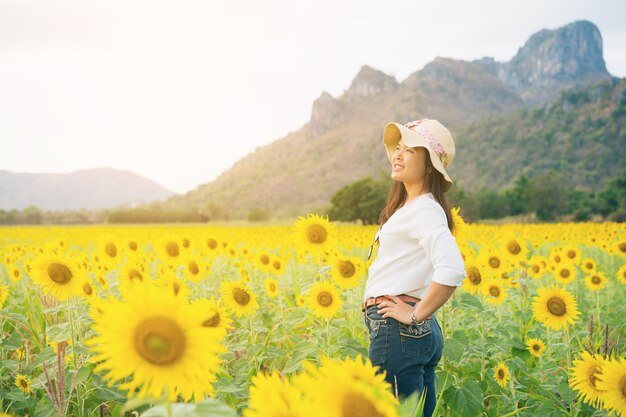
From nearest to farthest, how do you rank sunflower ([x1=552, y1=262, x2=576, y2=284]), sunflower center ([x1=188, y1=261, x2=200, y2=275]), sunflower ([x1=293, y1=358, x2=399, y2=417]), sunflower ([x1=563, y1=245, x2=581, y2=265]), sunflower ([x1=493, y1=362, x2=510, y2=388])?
sunflower ([x1=293, y1=358, x2=399, y2=417])
sunflower ([x1=493, y1=362, x2=510, y2=388])
sunflower center ([x1=188, y1=261, x2=200, y2=275])
sunflower ([x1=552, y1=262, x2=576, y2=284])
sunflower ([x1=563, y1=245, x2=581, y2=265])

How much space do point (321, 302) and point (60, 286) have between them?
1.76 meters

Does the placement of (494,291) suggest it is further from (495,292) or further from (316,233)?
(316,233)

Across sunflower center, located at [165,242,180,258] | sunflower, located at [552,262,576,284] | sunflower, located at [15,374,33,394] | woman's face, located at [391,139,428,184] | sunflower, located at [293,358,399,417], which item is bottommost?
sunflower, located at [15,374,33,394]

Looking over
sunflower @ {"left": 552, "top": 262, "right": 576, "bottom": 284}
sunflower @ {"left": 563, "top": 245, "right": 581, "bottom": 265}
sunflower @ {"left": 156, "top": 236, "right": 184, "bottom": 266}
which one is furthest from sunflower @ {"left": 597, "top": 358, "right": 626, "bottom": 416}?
sunflower @ {"left": 563, "top": 245, "right": 581, "bottom": 265}

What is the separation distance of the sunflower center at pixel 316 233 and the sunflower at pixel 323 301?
566mm

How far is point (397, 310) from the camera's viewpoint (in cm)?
233

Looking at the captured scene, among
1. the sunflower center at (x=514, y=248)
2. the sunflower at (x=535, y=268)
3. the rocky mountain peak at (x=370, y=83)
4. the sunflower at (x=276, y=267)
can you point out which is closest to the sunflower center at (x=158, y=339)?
the sunflower at (x=276, y=267)

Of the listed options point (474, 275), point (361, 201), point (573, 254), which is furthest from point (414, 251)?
point (361, 201)

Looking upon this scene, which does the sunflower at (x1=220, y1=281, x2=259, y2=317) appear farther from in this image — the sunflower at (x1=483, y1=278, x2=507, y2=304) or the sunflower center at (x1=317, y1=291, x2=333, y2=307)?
the sunflower at (x1=483, y1=278, x2=507, y2=304)

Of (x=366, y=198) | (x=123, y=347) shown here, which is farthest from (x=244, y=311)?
(x=366, y=198)

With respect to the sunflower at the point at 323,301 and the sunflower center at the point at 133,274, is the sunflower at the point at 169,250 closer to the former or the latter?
the sunflower center at the point at 133,274

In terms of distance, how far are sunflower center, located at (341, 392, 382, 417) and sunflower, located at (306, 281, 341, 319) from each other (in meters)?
2.57

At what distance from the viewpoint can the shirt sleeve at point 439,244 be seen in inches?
85.4

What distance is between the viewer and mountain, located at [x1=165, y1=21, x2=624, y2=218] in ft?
205
